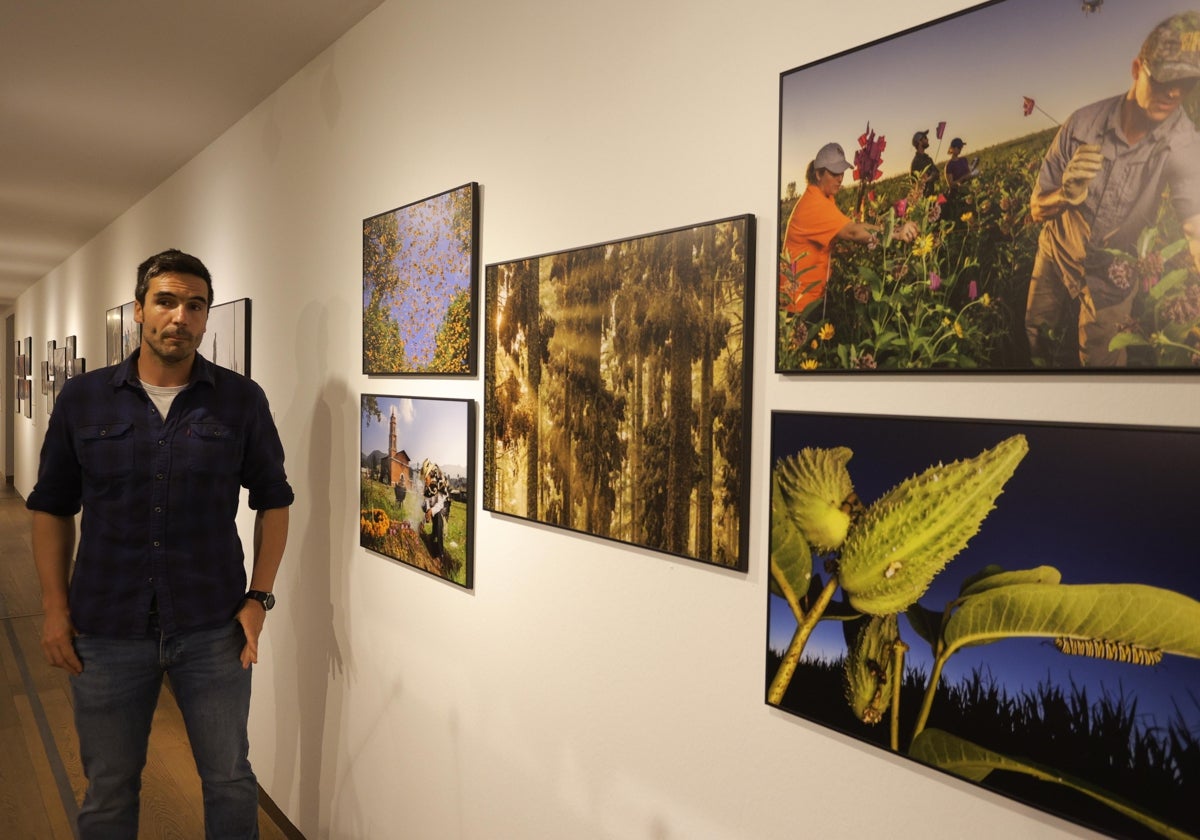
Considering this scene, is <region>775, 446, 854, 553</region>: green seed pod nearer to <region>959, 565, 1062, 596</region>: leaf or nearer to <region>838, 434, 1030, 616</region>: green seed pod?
<region>838, 434, 1030, 616</region>: green seed pod

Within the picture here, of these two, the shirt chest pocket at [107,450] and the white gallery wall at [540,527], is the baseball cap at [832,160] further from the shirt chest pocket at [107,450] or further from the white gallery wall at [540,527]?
the shirt chest pocket at [107,450]

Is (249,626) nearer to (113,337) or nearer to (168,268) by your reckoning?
(168,268)

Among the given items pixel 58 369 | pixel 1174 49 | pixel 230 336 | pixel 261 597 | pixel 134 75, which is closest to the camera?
pixel 1174 49

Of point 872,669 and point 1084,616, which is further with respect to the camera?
point 872,669

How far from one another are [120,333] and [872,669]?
5.49 m

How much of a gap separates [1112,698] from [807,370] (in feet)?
1.84

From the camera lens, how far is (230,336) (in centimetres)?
364

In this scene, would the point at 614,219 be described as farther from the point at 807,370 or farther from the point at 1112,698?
the point at 1112,698

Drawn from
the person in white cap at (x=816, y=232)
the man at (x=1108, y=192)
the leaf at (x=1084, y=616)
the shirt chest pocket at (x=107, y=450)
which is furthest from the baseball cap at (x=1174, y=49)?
the shirt chest pocket at (x=107, y=450)

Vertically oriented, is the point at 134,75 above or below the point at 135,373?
above

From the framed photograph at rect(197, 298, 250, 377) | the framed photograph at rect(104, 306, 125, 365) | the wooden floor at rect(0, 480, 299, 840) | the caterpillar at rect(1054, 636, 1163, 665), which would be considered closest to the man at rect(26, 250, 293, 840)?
the wooden floor at rect(0, 480, 299, 840)

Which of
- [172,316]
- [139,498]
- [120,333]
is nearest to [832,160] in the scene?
[172,316]

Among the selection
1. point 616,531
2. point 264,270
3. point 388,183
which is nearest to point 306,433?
point 264,270

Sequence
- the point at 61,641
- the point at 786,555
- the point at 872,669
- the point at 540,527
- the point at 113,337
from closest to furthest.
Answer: the point at 872,669 → the point at 786,555 → the point at 540,527 → the point at 61,641 → the point at 113,337
